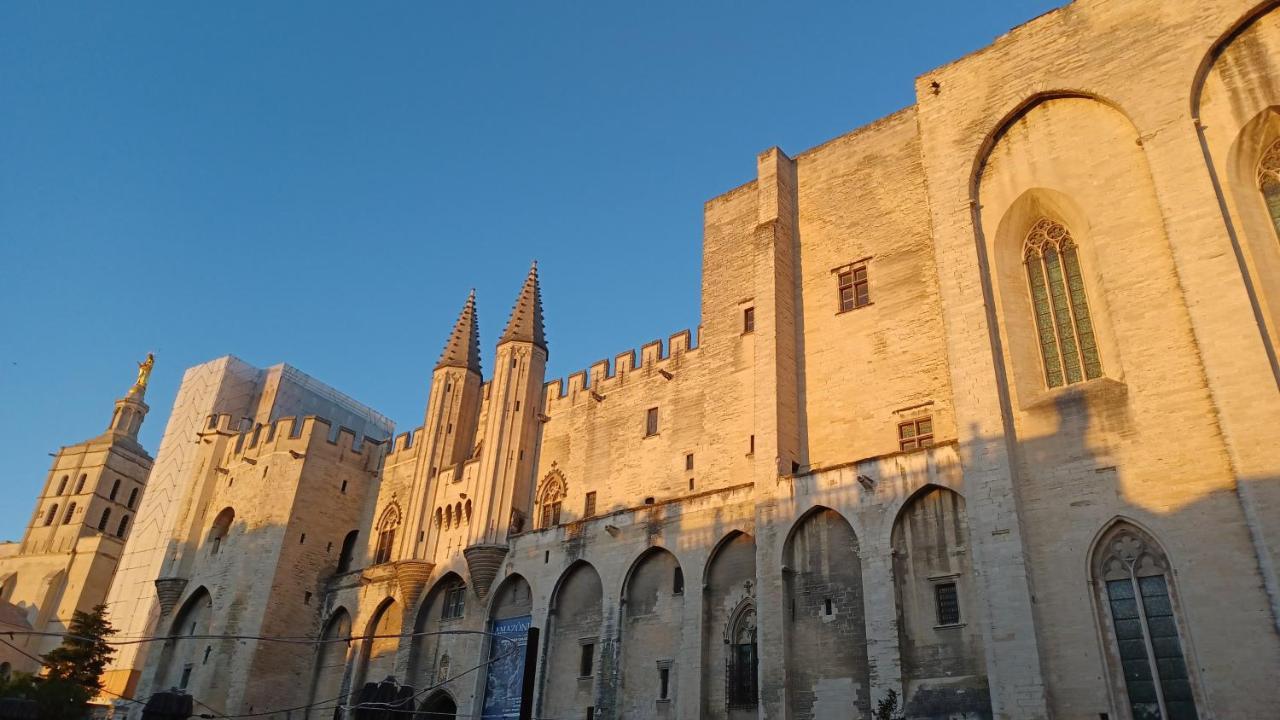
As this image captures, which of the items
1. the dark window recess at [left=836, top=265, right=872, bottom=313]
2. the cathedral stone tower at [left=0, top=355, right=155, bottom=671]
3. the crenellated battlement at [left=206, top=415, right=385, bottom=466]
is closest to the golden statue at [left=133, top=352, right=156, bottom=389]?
the cathedral stone tower at [left=0, top=355, right=155, bottom=671]

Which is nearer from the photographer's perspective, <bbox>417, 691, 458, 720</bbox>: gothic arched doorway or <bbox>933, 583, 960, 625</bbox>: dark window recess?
<bbox>933, 583, 960, 625</bbox>: dark window recess

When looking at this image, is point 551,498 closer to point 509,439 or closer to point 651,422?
point 509,439

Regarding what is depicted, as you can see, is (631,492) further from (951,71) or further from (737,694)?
(951,71)

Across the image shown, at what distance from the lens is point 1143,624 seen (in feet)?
43.4

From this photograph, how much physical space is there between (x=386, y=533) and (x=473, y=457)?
490 cm

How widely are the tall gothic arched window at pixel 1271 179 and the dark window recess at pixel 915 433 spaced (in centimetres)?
661

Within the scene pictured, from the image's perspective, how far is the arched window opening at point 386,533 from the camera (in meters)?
29.1

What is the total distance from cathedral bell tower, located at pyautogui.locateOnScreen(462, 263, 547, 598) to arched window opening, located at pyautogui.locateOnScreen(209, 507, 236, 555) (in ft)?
33.0

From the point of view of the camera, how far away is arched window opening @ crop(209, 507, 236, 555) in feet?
100

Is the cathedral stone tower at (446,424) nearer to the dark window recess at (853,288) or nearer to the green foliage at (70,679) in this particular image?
the green foliage at (70,679)

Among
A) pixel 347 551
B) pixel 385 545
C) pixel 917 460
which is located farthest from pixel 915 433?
pixel 347 551

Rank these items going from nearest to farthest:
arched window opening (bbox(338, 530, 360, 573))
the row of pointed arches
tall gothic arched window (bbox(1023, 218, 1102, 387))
A: the row of pointed arches, tall gothic arched window (bbox(1023, 218, 1102, 387)), arched window opening (bbox(338, 530, 360, 573))

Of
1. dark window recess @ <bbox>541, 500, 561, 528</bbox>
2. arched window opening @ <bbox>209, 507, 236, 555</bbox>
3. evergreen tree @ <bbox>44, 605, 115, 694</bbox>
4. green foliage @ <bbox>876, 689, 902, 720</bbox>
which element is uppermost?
arched window opening @ <bbox>209, 507, 236, 555</bbox>

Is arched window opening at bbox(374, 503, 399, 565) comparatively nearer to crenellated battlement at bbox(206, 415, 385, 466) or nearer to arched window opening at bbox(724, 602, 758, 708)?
crenellated battlement at bbox(206, 415, 385, 466)
